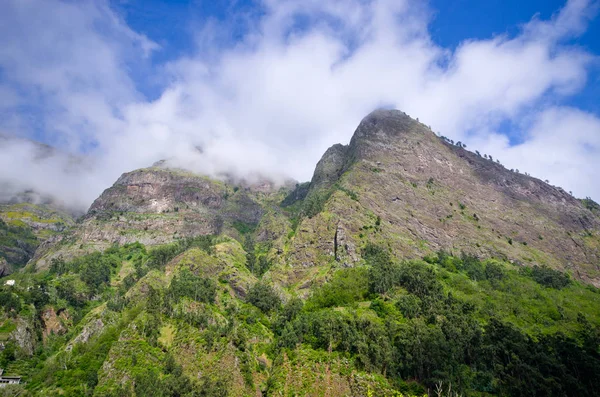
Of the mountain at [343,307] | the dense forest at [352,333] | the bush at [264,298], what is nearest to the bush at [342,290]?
the dense forest at [352,333]

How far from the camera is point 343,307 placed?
10562 centimetres

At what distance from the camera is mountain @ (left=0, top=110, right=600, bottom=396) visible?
75750 millimetres

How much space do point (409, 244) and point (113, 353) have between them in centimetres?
11625

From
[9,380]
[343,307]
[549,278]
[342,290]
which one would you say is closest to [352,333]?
[343,307]

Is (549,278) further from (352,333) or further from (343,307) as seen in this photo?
(352,333)

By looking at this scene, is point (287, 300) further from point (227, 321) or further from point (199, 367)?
point (199, 367)

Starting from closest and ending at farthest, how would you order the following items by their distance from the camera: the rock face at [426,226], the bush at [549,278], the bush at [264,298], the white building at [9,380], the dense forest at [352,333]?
the dense forest at [352,333]
the white building at [9,380]
the bush at [264,298]
the bush at [549,278]
the rock face at [426,226]

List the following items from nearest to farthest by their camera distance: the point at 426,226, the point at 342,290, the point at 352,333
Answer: the point at 352,333 < the point at 342,290 < the point at 426,226

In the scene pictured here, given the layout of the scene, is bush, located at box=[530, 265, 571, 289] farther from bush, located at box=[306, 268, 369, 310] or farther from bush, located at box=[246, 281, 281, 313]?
bush, located at box=[246, 281, 281, 313]

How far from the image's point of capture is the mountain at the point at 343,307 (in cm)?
7575

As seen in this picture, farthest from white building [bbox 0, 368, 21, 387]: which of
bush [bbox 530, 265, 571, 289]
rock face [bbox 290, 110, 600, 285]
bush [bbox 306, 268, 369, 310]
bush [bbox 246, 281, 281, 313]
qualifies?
bush [bbox 530, 265, 571, 289]

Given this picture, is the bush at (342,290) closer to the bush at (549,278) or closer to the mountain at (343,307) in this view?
the mountain at (343,307)

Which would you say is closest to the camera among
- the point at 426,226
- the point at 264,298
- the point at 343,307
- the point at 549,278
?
the point at 343,307

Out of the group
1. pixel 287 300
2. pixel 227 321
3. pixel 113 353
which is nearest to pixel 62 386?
pixel 113 353
